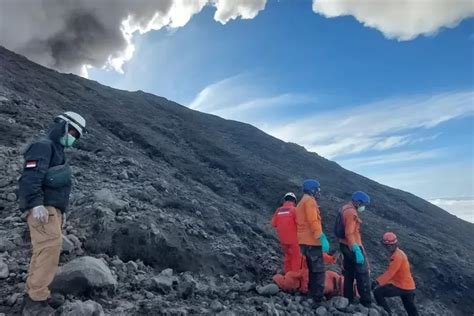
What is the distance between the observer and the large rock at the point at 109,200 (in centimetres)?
816

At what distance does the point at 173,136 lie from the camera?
21469 mm

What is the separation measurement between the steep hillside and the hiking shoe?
1.45 feet

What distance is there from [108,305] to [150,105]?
23.2m

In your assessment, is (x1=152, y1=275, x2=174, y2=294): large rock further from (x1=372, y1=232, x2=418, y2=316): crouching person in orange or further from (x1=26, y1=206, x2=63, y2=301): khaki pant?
(x1=372, y1=232, x2=418, y2=316): crouching person in orange

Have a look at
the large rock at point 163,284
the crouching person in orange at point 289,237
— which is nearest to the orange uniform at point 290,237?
the crouching person in orange at point 289,237

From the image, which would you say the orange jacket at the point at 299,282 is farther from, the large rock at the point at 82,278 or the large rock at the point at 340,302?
the large rock at the point at 82,278

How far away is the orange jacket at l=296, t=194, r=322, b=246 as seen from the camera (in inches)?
281

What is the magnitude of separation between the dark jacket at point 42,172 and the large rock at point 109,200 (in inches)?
125

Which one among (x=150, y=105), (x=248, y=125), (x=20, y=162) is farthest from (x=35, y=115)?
(x=248, y=125)

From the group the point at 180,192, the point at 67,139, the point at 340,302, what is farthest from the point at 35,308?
the point at 180,192

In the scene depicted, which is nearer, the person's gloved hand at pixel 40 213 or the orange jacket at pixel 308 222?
the person's gloved hand at pixel 40 213

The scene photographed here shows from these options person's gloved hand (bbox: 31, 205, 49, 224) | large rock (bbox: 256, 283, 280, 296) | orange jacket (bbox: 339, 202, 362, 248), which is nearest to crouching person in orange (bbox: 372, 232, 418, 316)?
orange jacket (bbox: 339, 202, 362, 248)

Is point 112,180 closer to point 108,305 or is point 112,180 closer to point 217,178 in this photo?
point 108,305

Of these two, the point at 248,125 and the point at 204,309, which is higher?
the point at 248,125
